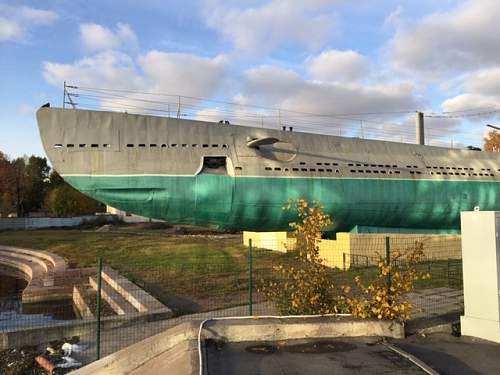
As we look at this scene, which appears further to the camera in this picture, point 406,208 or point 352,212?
point 406,208

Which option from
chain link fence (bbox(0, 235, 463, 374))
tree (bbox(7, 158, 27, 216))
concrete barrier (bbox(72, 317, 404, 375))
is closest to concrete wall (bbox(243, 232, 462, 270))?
chain link fence (bbox(0, 235, 463, 374))

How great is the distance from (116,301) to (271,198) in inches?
237

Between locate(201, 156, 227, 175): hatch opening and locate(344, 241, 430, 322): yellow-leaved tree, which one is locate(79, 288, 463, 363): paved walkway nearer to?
locate(344, 241, 430, 322): yellow-leaved tree

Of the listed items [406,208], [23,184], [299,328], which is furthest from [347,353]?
[23,184]

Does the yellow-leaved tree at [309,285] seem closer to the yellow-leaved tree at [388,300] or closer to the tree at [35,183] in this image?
the yellow-leaved tree at [388,300]

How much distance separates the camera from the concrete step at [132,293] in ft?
39.2

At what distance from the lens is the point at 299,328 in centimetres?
739

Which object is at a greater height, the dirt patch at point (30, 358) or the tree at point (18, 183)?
the tree at point (18, 183)

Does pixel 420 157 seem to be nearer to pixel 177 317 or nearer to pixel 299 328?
pixel 177 317

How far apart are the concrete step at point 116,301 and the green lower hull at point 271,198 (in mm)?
2720

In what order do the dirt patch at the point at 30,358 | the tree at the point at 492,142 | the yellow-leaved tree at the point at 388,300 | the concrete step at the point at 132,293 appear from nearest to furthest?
the yellow-leaved tree at the point at 388,300, the dirt patch at the point at 30,358, the concrete step at the point at 132,293, the tree at the point at 492,142

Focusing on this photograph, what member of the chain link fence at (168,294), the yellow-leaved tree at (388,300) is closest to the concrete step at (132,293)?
the chain link fence at (168,294)

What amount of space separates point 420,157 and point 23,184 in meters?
73.7

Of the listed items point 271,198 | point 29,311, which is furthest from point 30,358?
point 271,198
